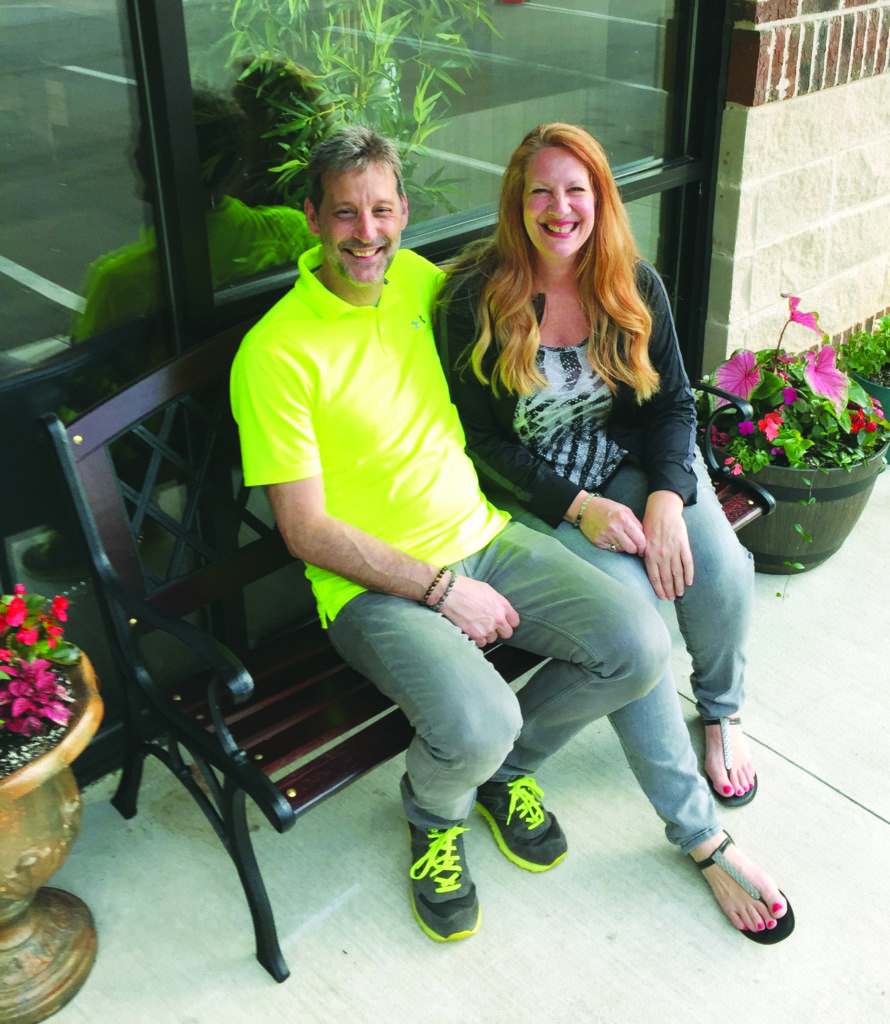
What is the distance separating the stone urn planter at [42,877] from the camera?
2000mm

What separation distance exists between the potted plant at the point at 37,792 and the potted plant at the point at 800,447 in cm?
193

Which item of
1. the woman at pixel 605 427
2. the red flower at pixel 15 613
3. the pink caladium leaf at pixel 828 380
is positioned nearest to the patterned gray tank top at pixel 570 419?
the woman at pixel 605 427

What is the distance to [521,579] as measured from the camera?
95.3 inches

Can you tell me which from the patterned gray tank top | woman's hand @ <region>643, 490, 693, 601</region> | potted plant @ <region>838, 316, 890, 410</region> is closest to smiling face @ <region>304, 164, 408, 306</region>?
the patterned gray tank top

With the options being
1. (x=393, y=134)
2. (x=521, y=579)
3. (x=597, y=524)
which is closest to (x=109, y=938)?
(x=521, y=579)

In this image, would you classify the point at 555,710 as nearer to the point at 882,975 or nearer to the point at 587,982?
the point at 587,982

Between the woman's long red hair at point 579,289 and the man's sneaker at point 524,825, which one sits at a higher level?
the woman's long red hair at point 579,289

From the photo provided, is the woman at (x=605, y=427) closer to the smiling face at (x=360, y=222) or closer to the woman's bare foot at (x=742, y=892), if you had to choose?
the woman's bare foot at (x=742, y=892)

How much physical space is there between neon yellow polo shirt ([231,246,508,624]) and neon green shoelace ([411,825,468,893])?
0.53m

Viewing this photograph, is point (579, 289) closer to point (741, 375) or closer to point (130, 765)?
point (741, 375)

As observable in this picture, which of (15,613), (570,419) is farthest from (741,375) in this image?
(15,613)

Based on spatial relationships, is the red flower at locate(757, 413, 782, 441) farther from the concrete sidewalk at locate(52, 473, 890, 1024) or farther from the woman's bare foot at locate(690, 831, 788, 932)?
the woman's bare foot at locate(690, 831, 788, 932)

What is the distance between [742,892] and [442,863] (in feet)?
2.08

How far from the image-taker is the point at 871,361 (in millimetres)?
4043
